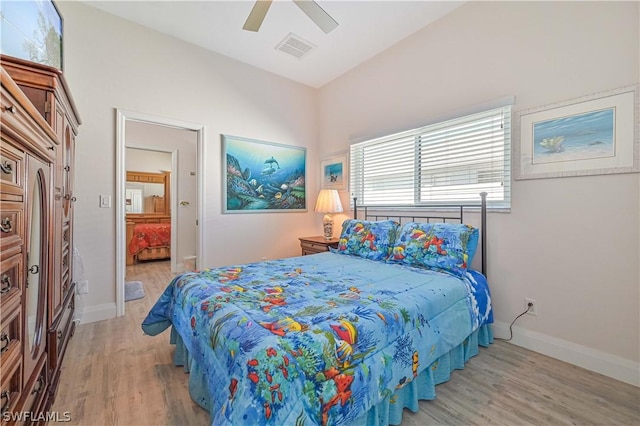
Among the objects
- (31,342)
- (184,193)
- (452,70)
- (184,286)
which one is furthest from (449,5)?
(184,193)

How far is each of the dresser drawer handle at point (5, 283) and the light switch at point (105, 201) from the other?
2.19m

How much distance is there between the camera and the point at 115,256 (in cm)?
288

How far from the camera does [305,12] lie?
2068 mm

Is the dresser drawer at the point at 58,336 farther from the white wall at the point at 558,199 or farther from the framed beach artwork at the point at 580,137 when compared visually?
the framed beach artwork at the point at 580,137

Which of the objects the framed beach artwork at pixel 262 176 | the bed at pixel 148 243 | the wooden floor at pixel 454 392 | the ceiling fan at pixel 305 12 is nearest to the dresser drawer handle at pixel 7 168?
the wooden floor at pixel 454 392

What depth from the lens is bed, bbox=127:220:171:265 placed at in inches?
A: 216

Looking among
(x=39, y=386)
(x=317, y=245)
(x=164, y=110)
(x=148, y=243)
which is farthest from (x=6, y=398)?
(x=148, y=243)

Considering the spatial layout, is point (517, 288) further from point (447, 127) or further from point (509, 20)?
point (509, 20)

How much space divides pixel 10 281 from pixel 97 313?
7.48 feet

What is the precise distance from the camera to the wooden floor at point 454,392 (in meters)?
1.50

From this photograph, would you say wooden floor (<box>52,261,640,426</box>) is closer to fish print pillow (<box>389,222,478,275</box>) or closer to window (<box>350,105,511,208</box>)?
fish print pillow (<box>389,222,478,275</box>)

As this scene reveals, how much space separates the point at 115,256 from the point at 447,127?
3642 mm

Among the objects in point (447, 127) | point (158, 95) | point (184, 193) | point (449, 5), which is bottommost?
point (184, 193)

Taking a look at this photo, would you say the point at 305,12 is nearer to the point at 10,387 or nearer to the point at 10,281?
the point at 10,281
